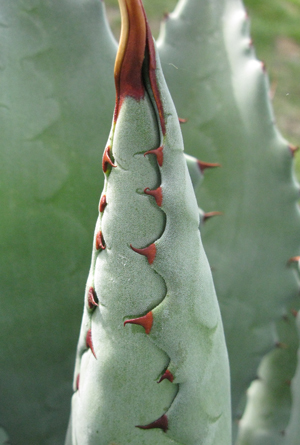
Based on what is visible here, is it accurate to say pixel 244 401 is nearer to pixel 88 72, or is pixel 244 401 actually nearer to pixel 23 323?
pixel 23 323

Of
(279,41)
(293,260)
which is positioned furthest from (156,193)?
(279,41)

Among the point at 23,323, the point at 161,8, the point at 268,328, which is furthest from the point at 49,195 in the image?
the point at 161,8

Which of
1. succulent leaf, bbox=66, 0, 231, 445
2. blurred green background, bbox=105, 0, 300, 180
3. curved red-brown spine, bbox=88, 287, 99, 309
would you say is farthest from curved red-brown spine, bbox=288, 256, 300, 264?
blurred green background, bbox=105, 0, 300, 180

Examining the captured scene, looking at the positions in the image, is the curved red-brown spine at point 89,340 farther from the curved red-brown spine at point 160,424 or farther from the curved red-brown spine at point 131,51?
the curved red-brown spine at point 131,51

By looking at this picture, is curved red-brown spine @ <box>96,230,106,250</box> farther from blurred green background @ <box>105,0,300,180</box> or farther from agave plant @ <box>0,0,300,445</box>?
blurred green background @ <box>105,0,300,180</box>

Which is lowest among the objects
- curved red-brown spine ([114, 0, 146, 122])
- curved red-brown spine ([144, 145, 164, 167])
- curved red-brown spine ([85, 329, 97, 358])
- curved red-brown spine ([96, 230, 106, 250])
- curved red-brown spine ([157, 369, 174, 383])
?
curved red-brown spine ([157, 369, 174, 383])

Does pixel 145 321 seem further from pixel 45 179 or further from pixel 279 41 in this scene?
pixel 279 41

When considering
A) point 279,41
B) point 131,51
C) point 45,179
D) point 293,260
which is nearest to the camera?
point 131,51
